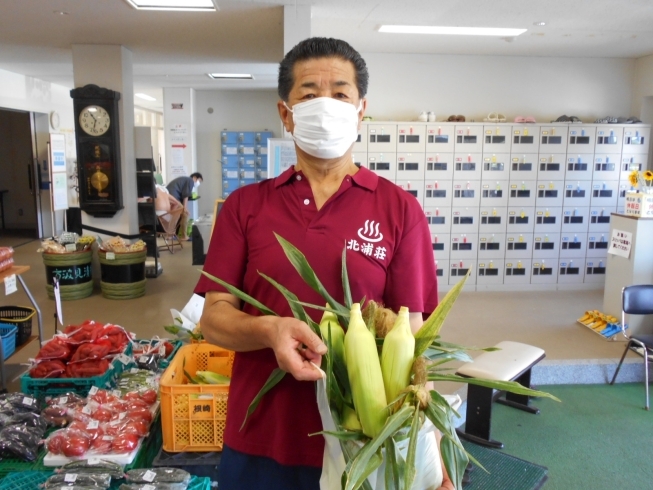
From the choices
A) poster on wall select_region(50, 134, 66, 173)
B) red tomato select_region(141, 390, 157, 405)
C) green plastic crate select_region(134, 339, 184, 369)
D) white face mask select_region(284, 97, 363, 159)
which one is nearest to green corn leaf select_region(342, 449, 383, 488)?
white face mask select_region(284, 97, 363, 159)

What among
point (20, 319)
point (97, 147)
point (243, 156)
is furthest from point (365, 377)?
point (243, 156)

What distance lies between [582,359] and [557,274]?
277 cm

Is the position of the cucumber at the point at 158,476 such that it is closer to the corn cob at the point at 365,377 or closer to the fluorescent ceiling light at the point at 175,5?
the corn cob at the point at 365,377

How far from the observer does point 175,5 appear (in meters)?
4.71

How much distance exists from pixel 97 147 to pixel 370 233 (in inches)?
233

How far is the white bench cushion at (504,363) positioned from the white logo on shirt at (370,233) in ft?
7.48

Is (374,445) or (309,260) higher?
(309,260)

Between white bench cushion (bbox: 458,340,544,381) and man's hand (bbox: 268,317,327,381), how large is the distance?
8.28 ft

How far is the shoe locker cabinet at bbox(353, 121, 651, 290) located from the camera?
6.40m

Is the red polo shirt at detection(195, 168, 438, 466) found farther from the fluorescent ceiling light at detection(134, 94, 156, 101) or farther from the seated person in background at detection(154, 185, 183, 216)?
the fluorescent ceiling light at detection(134, 94, 156, 101)

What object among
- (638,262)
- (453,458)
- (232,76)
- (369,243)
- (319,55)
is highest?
(232,76)

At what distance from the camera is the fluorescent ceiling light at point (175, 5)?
4617 millimetres

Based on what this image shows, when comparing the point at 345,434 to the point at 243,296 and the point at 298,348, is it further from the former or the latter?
the point at 243,296

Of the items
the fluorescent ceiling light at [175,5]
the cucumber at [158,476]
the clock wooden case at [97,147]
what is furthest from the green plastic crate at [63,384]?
the clock wooden case at [97,147]
